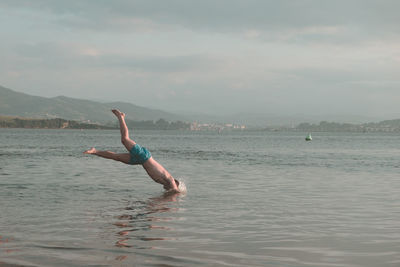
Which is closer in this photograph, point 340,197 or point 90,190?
point 340,197

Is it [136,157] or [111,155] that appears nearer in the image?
[111,155]

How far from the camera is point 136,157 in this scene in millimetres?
17141

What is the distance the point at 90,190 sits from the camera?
65.9 ft

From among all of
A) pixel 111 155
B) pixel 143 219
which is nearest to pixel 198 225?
pixel 143 219

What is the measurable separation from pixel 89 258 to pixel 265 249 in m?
3.57

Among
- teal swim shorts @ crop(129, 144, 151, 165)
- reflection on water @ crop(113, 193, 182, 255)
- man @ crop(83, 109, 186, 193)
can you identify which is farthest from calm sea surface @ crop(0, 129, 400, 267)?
teal swim shorts @ crop(129, 144, 151, 165)

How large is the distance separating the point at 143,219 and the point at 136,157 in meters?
4.29

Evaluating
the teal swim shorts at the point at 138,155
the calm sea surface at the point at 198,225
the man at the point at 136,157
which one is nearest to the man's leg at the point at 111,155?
the man at the point at 136,157

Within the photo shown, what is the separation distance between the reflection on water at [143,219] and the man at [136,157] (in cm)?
81

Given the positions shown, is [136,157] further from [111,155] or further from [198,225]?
[198,225]

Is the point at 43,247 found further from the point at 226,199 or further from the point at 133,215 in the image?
the point at 226,199

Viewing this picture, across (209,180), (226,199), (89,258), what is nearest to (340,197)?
(226,199)

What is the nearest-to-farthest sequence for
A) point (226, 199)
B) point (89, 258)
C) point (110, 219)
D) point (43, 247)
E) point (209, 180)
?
point (89, 258) < point (43, 247) < point (110, 219) < point (226, 199) < point (209, 180)

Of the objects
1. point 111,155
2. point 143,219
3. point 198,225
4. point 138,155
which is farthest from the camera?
point 138,155
